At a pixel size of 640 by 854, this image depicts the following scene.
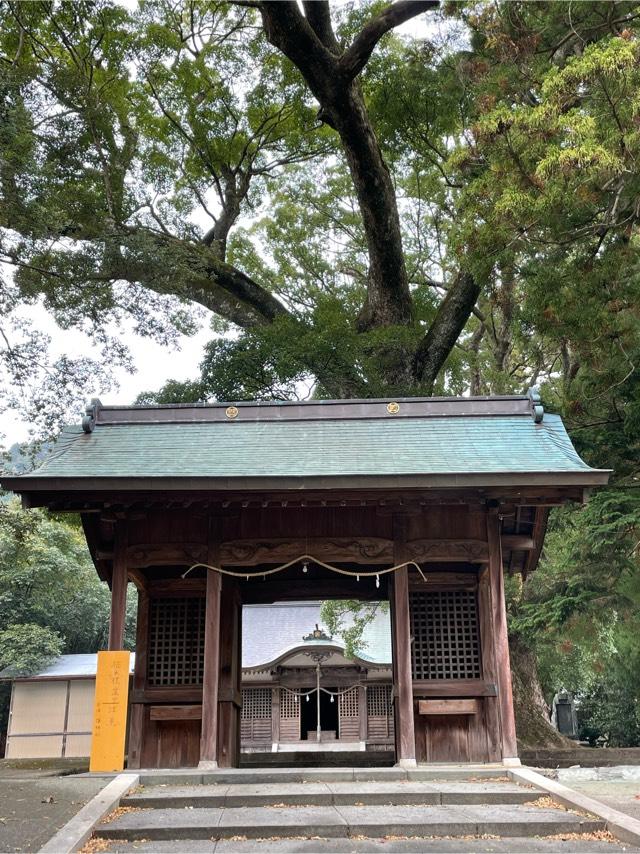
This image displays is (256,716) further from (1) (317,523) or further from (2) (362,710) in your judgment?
(1) (317,523)

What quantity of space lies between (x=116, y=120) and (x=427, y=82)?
6.83 m

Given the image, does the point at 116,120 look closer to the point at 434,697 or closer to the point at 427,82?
the point at 427,82

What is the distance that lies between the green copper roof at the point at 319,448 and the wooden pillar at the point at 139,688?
1966mm

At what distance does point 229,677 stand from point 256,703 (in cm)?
1241

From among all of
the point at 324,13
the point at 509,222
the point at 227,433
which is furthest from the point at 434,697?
the point at 324,13

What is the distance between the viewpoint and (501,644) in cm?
860

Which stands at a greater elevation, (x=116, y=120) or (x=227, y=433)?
(x=116, y=120)

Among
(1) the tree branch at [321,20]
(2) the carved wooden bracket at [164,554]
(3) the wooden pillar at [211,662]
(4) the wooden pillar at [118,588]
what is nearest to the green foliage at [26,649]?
(4) the wooden pillar at [118,588]

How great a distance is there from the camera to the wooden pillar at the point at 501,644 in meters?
8.35

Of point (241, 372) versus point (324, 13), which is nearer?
point (324, 13)

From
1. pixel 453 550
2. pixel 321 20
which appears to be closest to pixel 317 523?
pixel 453 550

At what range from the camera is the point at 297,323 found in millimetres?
15336

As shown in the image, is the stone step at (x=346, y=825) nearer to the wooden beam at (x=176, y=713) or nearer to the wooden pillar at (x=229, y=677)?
the wooden beam at (x=176, y=713)

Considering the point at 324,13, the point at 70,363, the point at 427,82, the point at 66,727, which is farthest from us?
the point at 66,727
